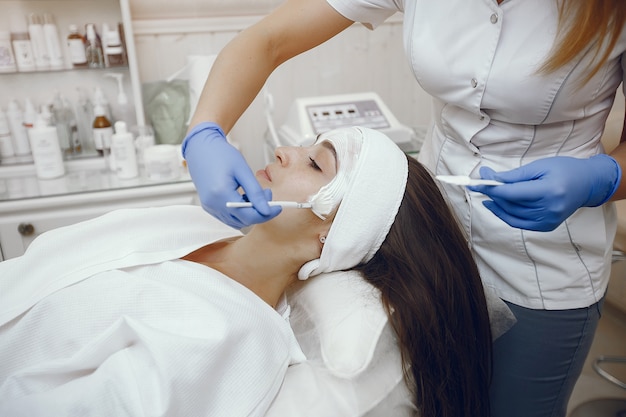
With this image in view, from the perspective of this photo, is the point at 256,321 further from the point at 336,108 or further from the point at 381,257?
the point at 336,108

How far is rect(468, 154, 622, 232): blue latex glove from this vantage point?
87 cm

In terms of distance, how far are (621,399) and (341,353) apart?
5.31ft

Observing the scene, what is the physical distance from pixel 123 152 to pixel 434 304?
128 centimetres

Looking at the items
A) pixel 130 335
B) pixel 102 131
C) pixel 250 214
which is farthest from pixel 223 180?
pixel 102 131

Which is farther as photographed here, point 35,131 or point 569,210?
point 35,131

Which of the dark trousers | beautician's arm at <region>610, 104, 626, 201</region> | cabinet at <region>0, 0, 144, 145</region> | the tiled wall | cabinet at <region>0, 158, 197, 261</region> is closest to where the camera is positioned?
beautician's arm at <region>610, 104, 626, 201</region>

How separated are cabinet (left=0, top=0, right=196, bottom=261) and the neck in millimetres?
745

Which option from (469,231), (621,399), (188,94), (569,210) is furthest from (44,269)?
(621,399)

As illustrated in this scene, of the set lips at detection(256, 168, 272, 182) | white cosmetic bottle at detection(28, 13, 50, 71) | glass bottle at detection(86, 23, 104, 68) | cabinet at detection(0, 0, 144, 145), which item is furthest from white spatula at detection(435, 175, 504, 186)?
white cosmetic bottle at detection(28, 13, 50, 71)

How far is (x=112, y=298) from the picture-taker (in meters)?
0.96

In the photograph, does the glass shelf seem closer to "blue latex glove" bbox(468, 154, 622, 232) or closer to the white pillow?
the white pillow

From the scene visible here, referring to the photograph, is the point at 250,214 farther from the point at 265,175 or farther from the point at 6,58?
the point at 6,58

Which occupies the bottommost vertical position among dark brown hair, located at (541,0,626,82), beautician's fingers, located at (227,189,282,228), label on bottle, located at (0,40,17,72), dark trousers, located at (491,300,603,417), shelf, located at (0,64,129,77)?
dark trousers, located at (491,300,603,417)

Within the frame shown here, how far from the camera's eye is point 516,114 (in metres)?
0.98
